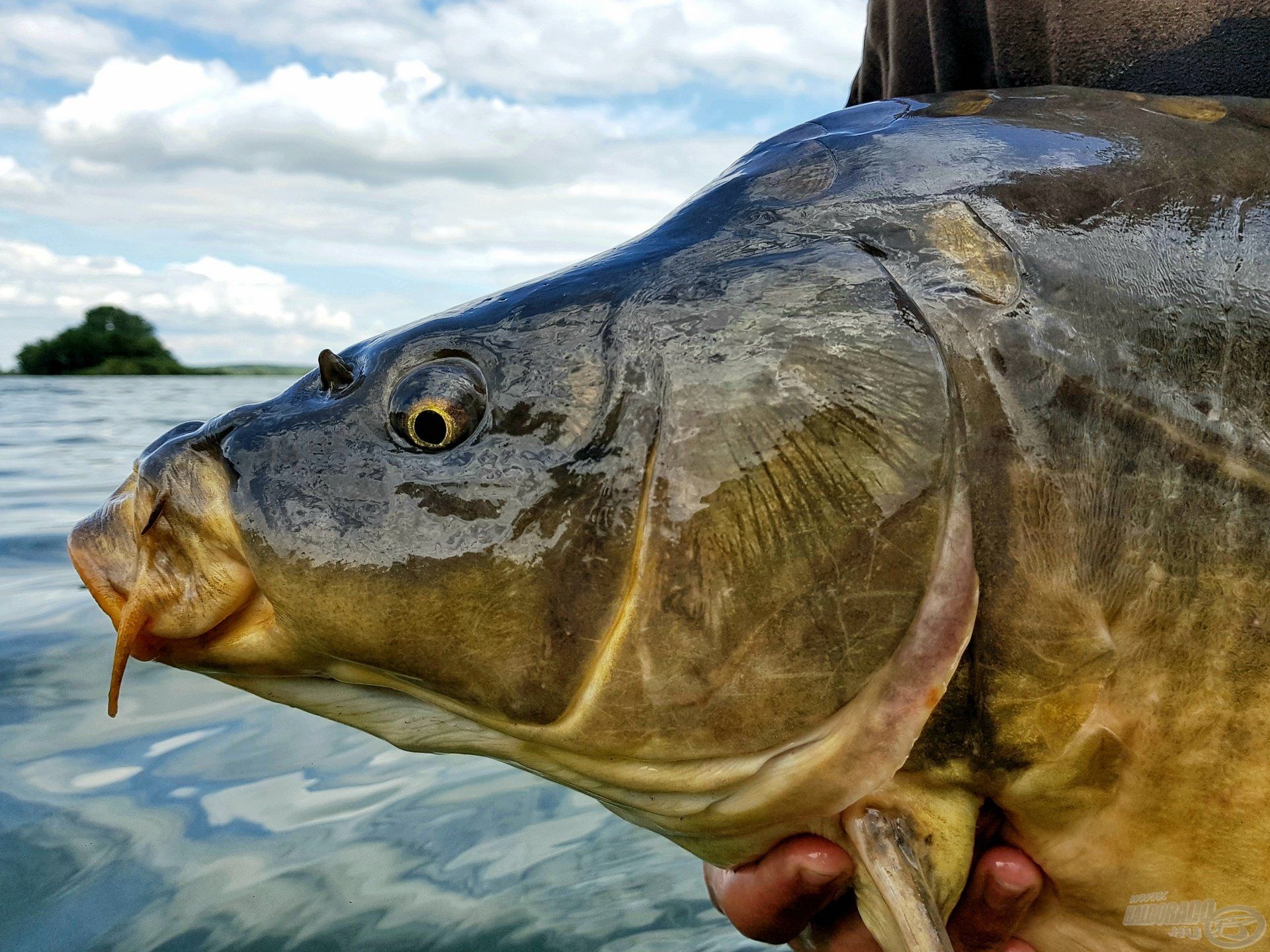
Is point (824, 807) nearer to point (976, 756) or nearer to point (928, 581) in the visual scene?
point (976, 756)

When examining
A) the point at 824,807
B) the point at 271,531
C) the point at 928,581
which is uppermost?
the point at 271,531

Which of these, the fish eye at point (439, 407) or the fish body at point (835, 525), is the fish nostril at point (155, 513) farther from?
the fish eye at point (439, 407)

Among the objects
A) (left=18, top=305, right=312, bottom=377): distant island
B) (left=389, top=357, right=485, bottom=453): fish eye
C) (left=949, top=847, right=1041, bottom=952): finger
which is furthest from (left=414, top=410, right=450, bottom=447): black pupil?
(left=18, top=305, right=312, bottom=377): distant island

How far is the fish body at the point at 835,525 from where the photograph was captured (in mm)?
1442

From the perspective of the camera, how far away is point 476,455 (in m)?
1.49

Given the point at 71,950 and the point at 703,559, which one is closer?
the point at 703,559

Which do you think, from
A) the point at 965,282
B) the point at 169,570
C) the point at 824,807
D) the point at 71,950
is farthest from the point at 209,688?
the point at 965,282

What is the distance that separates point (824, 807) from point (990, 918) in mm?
418

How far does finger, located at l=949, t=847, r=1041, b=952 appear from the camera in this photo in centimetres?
166

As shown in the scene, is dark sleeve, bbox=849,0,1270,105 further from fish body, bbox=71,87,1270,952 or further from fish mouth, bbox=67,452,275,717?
fish mouth, bbox=67,452,275,717

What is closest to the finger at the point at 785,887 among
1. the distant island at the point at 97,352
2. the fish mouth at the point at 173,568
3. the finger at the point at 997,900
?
the finger at the point at 997,900

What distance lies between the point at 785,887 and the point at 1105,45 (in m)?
1.73

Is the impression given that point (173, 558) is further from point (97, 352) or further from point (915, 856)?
point (97, 352)

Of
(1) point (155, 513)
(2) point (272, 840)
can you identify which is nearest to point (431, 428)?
(1) point (155, 513)
